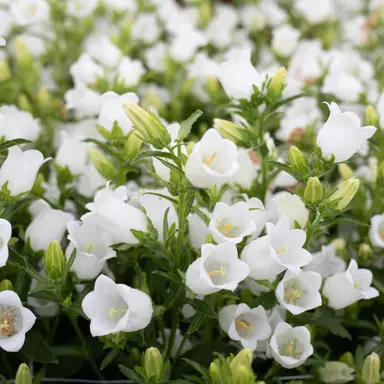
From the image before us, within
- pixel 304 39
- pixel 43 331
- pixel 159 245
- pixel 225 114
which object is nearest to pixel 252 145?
pixel 159 245

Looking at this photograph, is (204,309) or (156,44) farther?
(156,44)

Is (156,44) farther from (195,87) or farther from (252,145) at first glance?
(252,145)

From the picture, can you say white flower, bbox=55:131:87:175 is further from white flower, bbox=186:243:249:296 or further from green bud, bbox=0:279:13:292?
white flower, bbox=186:243:249:296

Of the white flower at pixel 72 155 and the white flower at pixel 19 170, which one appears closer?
the white flower at pixel 19 170

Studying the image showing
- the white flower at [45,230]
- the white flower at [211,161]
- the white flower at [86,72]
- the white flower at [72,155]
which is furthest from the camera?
the white flower at [86,72]

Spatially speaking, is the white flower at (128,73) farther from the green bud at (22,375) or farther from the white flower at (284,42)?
the green bud at (22,375)

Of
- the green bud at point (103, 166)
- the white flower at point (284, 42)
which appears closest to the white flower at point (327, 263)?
the green bud at point (103, 166)
